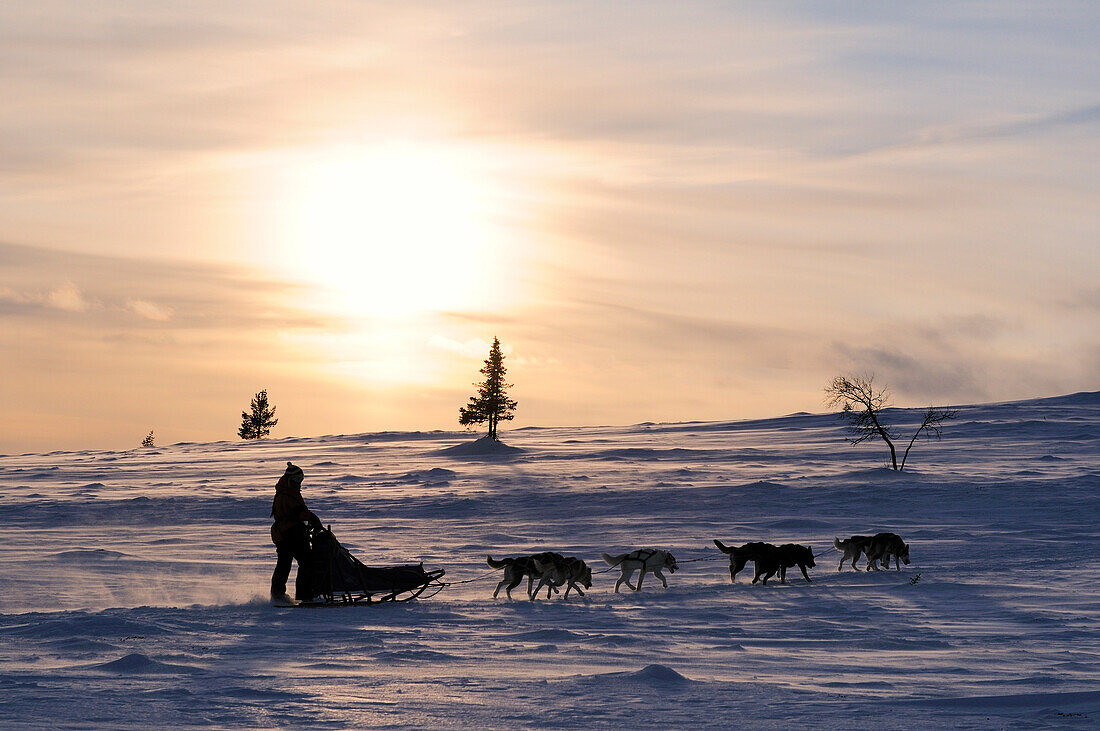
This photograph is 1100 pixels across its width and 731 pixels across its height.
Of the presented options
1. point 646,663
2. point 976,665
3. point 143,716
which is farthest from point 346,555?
point 976,665

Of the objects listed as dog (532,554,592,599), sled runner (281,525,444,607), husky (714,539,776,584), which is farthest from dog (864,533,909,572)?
sled runner (281,525,444,607)

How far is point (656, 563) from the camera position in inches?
629

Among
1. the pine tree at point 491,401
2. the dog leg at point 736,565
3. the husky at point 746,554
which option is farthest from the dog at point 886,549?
the pine tree at point 491,401

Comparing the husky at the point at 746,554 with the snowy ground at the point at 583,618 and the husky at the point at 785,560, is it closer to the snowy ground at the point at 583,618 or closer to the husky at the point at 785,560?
the husky at the point at 785,560

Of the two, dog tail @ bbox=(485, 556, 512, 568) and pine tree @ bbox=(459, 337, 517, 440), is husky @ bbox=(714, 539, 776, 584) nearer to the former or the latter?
dog tail @ bbox=(485, 556, 512, 568)

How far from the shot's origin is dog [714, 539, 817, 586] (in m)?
16.2

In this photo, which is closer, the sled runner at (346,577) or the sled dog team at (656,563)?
the sled runner at (346,577)

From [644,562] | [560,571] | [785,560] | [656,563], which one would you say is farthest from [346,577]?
[785,560]

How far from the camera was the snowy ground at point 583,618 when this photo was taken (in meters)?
7.66

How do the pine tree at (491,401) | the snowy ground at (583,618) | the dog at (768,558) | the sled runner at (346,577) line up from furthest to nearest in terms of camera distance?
the pine tree at (491,401)
the dog at (768,558)
the sled runner at (346,577)
the snowy ground at (583,618)

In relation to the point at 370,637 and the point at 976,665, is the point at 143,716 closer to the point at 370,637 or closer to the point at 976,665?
the point at 370,637

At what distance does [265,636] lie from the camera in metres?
11.0

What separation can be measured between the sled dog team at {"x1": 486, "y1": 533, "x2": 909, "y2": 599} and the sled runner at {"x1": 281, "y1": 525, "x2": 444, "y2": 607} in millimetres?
1317

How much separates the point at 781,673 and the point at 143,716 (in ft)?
16.5
